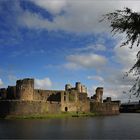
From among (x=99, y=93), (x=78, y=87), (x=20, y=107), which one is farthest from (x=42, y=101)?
(x=99, y=93)

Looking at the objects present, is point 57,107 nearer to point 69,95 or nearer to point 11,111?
point 69,95

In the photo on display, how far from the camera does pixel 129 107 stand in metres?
120

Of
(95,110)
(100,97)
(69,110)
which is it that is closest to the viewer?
(69,110)

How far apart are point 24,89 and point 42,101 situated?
373 centimetres

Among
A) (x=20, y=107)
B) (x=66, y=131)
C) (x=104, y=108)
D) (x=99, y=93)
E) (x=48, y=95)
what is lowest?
(x=66, y=131)

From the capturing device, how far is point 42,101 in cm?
6019

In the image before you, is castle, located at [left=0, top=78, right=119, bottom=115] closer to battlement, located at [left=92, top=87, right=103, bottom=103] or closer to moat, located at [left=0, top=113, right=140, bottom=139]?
battlement, located at [left=92, top=87, right=103, bottom=103]

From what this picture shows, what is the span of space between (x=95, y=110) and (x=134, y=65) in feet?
211

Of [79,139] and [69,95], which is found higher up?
[69,95]

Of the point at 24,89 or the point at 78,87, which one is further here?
the point at 78,87

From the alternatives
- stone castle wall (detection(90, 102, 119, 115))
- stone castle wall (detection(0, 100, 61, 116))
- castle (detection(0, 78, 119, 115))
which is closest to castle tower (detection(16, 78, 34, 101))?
castle (detection(0, 78, 119, 115))

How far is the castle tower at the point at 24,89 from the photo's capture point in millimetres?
57938

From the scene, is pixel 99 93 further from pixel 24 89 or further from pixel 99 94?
pixel 24 89

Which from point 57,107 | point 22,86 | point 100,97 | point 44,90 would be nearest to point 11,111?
point 22,86
